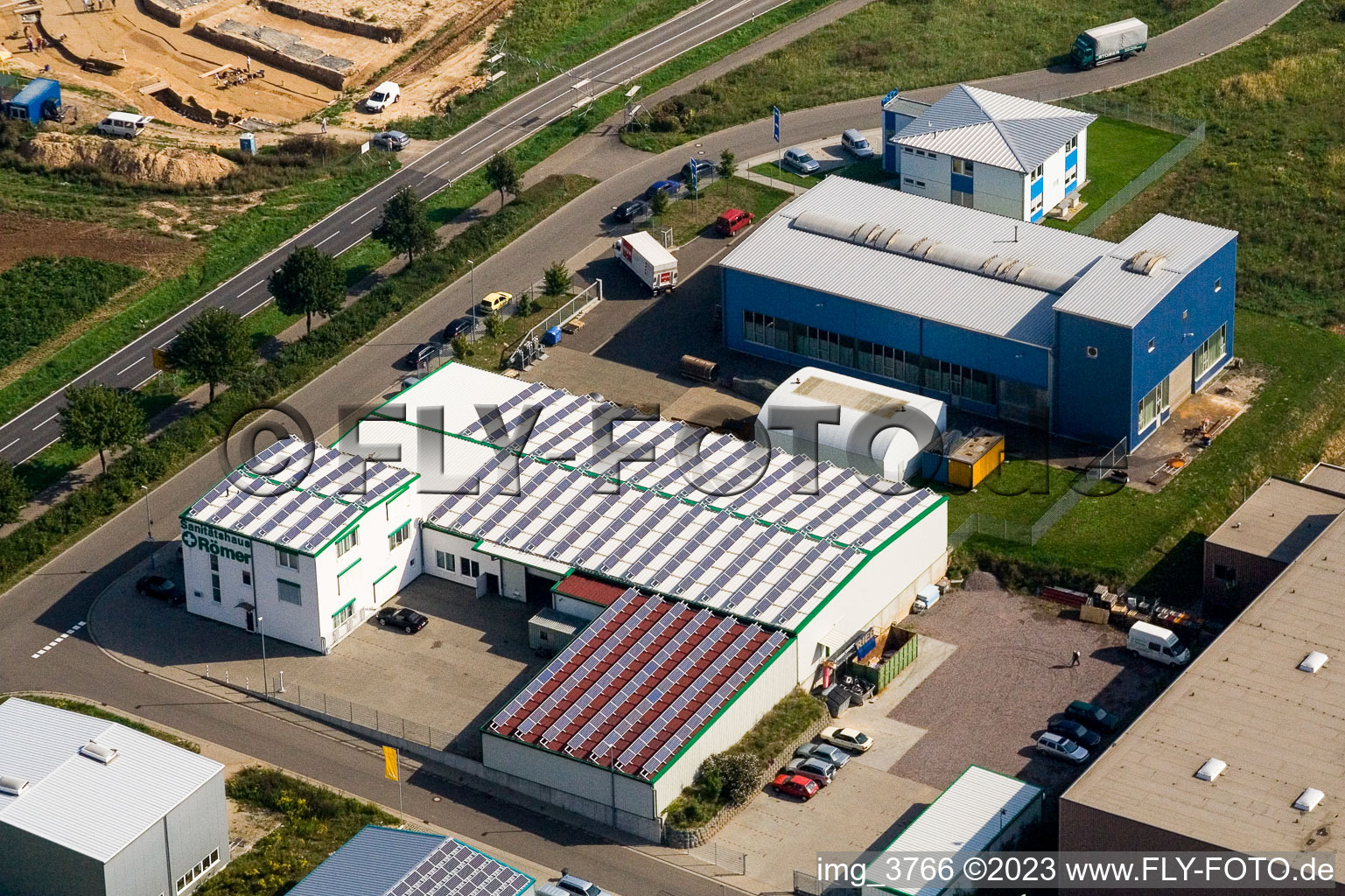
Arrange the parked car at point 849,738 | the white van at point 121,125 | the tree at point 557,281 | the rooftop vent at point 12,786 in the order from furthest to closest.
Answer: the white van at point 121,125 → the tree at point 557,281 → the parked car at point 849,738 → the rooftop vent at point 12,786

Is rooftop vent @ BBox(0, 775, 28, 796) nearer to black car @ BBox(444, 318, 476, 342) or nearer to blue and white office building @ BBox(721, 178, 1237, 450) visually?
black car @ BBox(444, 318, 476, 342)

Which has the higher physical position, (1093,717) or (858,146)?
(858,146)

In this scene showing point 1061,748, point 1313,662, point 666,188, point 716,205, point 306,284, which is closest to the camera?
point 1313,662

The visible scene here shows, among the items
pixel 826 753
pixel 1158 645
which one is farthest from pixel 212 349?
pixel 1158 645

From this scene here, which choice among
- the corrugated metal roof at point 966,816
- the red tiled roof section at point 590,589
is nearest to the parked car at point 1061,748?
the corrugated metal roof at point 966,816

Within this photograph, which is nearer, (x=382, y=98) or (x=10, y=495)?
(x=10, y=495)

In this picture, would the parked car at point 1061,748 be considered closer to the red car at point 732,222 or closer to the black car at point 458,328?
the black car at point 458,328

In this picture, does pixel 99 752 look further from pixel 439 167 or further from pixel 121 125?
pixel 121 125
